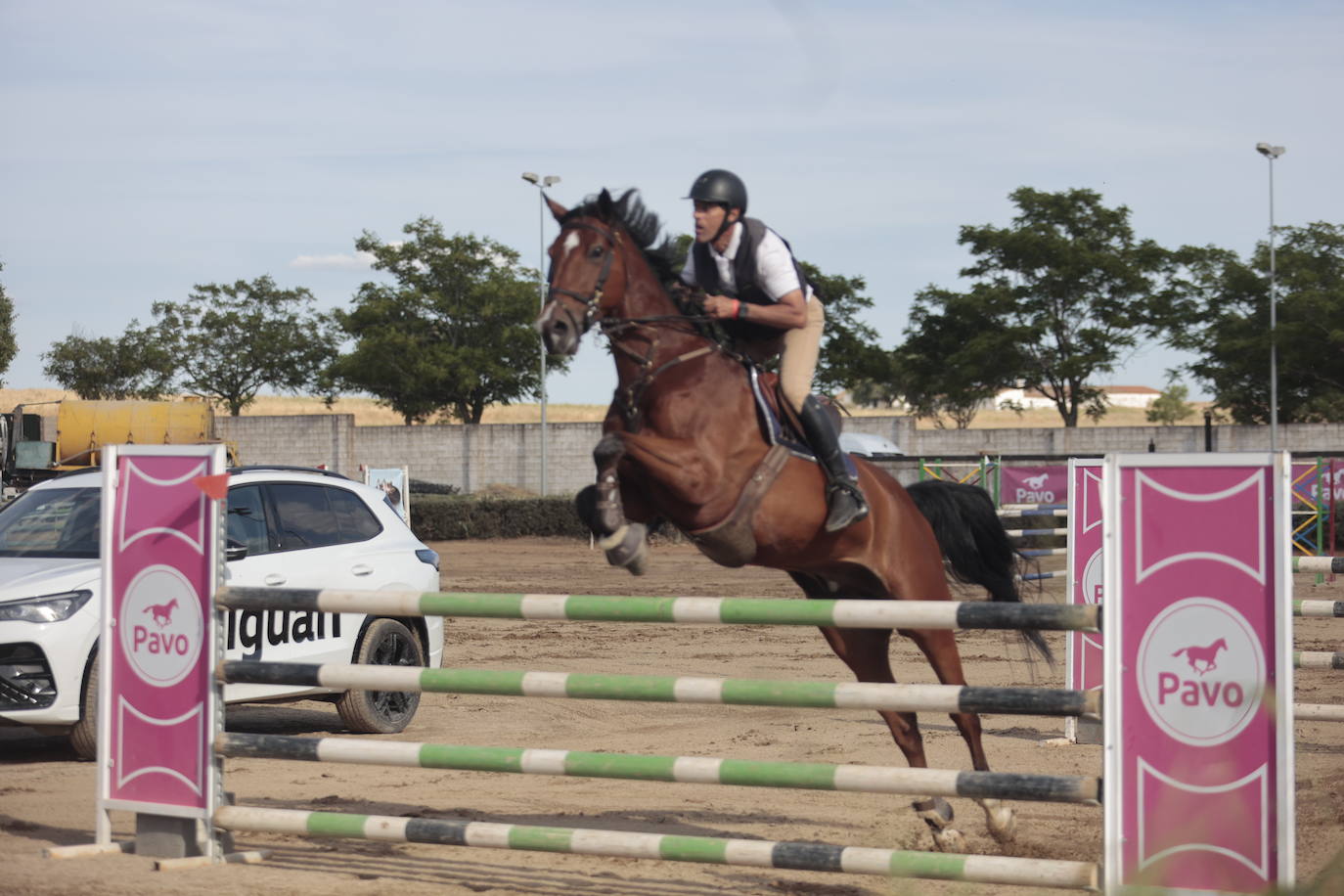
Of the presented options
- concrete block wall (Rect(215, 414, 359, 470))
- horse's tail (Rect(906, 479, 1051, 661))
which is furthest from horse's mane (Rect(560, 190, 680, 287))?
concrete block wall (Rect(215, 414, 359, 470))

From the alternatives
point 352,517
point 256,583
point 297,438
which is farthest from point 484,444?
point 256,583

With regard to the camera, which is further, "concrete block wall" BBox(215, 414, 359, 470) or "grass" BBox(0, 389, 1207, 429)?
"grass" BBox(0, 389, 1207, 429)

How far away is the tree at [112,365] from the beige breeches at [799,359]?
148 feet

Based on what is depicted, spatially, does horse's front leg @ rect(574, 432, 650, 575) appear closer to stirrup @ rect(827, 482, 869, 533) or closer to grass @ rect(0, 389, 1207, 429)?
stirrup @ rect(827, 482, 869, 533)

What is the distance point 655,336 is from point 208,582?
1916mm

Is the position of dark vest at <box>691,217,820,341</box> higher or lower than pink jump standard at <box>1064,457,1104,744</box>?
higher

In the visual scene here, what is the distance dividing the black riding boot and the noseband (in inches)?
38.8

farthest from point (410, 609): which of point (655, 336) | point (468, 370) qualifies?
point (468, 370)

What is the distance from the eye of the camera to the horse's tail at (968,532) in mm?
6555

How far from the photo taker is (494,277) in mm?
48062

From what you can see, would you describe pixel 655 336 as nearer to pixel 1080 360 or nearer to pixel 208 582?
pixel 208 582

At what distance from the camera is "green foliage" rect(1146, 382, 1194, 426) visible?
232 feet

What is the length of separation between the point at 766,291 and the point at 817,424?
0.58 metres

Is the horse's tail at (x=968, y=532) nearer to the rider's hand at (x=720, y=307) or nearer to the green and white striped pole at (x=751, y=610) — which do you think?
the rider's hand at (x=720, y=307)
